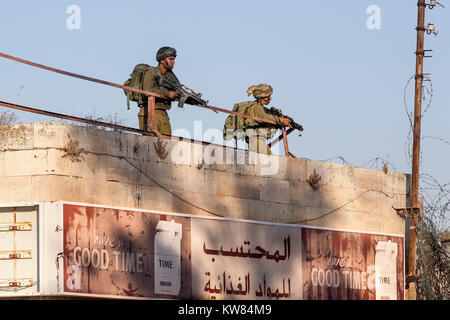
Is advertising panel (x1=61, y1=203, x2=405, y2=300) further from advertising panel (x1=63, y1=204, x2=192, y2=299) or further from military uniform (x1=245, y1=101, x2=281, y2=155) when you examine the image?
military uniform (x1=245, y1=101, x2=281, y2=155)

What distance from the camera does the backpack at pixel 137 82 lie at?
19781 millimetres

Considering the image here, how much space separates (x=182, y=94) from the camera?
1989cm

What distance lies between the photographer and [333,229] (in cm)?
2133

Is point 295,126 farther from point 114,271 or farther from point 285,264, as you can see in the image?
point 114,271

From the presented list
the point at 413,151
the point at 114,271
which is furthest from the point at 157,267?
the point at 413,151

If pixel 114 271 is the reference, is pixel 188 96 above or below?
above

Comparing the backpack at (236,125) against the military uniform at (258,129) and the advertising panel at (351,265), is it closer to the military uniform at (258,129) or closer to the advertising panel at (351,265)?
the military uniform at (258,129)

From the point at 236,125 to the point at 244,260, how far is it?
2.71m

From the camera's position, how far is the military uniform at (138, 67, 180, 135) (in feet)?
65.1

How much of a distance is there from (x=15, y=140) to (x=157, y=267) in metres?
2.74

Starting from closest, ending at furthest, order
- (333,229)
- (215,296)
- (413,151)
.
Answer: (215,296), (333,229), (413,151)

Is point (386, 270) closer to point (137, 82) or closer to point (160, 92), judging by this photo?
point (160, 92)

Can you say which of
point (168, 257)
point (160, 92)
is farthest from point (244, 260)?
point (160, 92)
